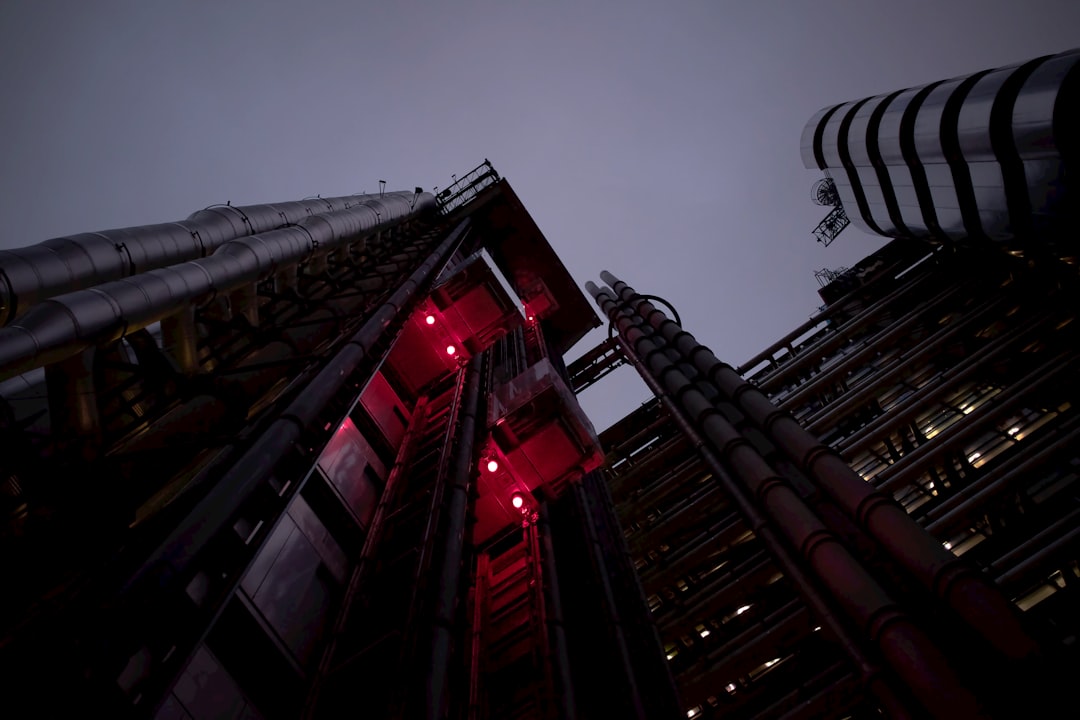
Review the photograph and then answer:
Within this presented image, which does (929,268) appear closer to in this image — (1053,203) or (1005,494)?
(1053,203)

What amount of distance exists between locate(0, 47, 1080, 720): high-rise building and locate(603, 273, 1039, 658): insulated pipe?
0.12 feet

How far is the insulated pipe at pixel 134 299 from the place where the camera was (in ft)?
20.7

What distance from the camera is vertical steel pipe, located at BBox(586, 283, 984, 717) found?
5.74m

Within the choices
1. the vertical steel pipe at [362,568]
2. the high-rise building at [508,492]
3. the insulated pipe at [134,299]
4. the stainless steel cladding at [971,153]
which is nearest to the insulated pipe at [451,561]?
the high-rise building at [508,492]

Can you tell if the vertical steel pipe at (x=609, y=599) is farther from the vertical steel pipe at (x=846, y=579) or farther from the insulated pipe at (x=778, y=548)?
the vertical steel pipe at (x=846, y=579)

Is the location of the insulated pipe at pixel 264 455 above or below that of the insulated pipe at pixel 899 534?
above

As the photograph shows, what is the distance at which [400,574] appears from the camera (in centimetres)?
1005

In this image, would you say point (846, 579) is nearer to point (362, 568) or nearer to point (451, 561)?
point (451, 561)

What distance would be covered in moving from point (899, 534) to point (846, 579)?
84cm

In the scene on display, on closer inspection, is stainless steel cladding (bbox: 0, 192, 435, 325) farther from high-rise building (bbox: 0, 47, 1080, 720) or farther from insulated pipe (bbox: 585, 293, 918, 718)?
insulated pipe (bbox: 585, 293, 918, 718)

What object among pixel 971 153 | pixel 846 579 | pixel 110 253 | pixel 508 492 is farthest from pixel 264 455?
pixel 971 153

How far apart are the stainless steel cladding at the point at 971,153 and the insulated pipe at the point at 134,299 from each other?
19710 millimetres

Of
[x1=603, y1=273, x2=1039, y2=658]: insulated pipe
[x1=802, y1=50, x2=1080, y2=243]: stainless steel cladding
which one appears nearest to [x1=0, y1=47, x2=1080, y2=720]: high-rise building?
[x1=603, y1=273, x2=1039, y2=658]: insulated pipe

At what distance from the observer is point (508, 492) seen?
51.8 feet
